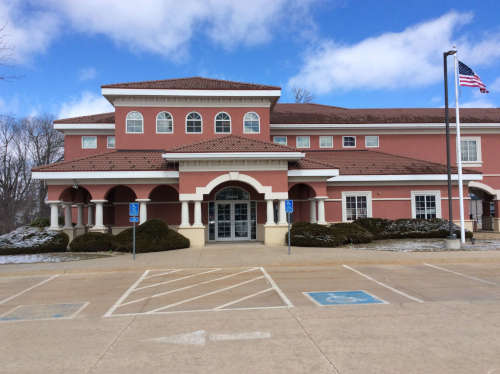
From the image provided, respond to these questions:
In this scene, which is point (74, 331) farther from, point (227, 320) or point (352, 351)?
point (352, 351)

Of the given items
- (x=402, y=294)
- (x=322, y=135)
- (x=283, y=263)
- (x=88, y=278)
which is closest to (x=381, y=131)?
(x=322, y=135)

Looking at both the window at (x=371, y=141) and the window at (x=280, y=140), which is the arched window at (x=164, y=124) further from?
the window at (x=371, y=141)

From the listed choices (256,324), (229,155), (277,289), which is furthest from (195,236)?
(256,324)

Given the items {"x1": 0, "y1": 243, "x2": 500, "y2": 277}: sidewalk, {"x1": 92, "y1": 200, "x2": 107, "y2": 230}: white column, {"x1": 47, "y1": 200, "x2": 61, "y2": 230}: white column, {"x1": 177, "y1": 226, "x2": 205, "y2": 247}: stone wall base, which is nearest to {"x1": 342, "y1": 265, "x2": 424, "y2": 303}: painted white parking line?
{"x1": 0, "y1": 243, "x2": 500, "y2": 277}: sidewalk

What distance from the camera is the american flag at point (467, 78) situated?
59.1ft

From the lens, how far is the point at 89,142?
26.7 metres

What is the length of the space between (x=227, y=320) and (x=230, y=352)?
178 cm

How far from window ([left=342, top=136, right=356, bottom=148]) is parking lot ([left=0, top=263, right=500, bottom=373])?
16.3 m

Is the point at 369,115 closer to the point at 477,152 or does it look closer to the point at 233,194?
the point at 477,152

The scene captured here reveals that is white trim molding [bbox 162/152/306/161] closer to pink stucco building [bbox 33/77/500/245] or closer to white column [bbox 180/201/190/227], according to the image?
pink stucco building [bbox 33/77/500/245]

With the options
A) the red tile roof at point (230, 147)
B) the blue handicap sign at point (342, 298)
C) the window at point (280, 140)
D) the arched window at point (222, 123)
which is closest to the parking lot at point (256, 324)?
the blue handicap sign at point (342, 298)

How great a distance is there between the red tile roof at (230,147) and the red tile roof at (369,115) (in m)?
7.14

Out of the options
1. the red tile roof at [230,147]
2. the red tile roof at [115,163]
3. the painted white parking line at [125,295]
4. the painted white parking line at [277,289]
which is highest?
the red tile roof at [230,147]

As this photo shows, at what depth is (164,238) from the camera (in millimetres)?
19047
